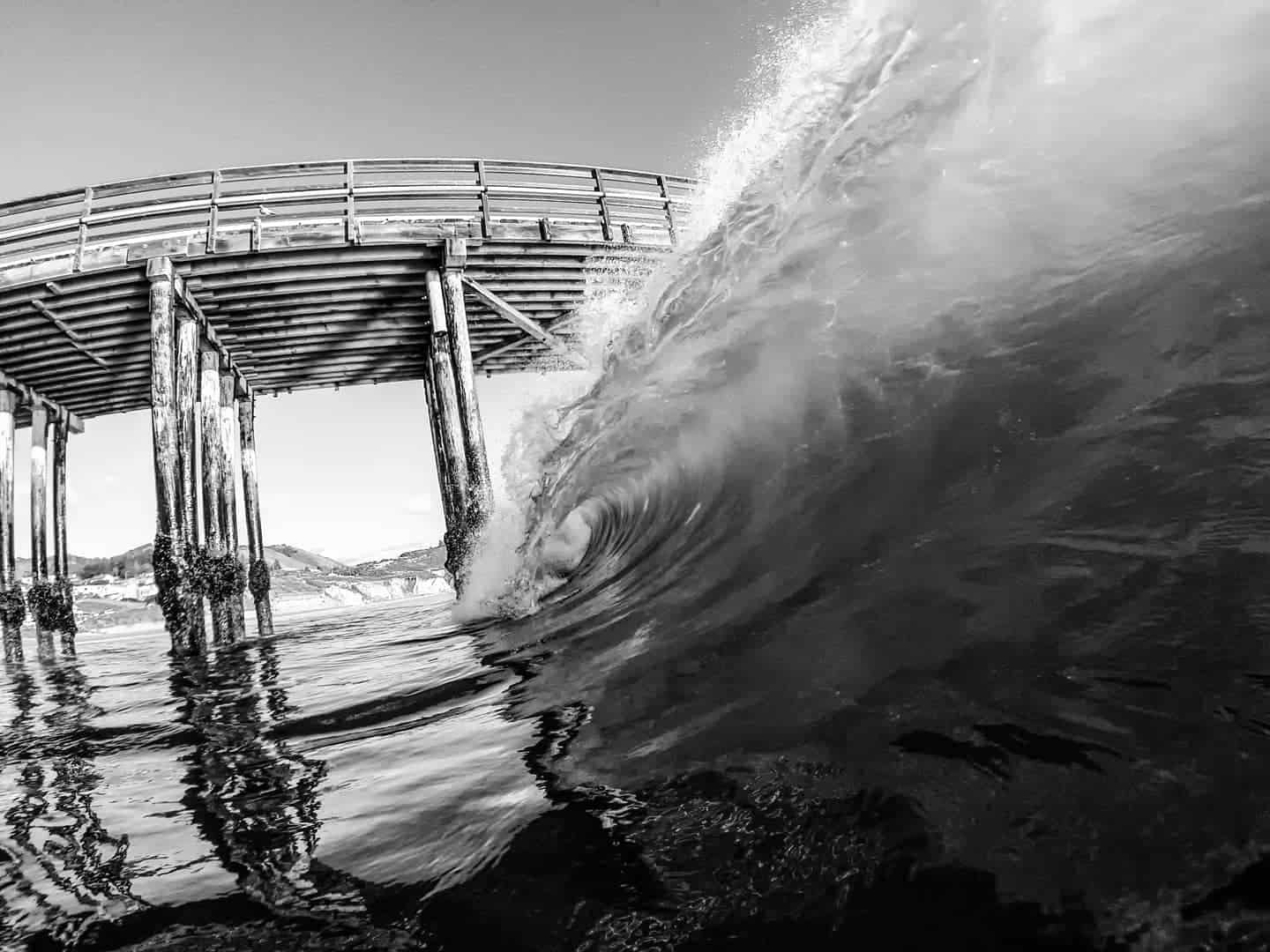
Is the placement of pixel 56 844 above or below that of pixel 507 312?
below

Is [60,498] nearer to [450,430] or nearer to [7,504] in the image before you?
[7,504]

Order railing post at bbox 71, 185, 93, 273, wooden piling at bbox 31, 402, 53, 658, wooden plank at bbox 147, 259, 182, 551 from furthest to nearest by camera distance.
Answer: wooden piling at bbox 31, 402, 53, 658
railing post at bbox 71, 185, 93, 273
wooden plank at bbox 147, 259, 182, 551

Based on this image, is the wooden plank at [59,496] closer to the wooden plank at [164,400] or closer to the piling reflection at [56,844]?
the wooden plank at [164,400]

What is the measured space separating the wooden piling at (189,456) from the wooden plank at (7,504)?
333cm

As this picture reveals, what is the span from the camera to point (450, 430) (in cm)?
950

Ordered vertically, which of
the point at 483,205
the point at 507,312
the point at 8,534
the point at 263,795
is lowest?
the point at 263,795

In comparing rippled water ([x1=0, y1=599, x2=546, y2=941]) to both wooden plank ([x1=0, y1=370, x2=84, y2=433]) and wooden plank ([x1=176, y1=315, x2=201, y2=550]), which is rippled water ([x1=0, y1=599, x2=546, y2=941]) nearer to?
wooden plank ([x1=176, y1=315, x2=201, y2=550])

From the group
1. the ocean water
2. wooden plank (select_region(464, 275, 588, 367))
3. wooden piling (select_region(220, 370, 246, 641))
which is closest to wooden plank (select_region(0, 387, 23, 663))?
wooden piling (select_region(220, 370, 246, 641))

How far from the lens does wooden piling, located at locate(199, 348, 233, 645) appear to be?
826 cm

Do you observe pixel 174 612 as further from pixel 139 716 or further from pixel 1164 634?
pixel 1164 634

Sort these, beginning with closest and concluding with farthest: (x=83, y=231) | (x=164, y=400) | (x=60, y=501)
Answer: (x=164, y=400) → (x=83, y=231) → (x=60, y=501)

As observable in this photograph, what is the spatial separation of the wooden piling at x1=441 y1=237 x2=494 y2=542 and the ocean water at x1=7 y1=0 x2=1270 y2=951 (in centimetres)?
390

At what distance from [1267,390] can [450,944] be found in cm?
199

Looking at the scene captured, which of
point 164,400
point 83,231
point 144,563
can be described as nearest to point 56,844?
point 164,400
